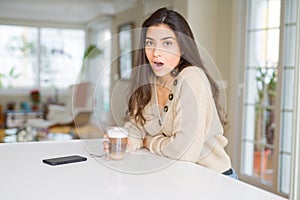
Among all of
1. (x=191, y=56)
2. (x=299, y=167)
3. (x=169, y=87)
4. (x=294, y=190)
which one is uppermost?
(x=191, y=56)

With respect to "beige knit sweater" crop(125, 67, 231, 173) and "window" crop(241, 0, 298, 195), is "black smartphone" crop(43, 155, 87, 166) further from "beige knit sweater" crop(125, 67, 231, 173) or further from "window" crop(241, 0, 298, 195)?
"window" crop(241, 0, 298, 195)

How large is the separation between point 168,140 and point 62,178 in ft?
1.37

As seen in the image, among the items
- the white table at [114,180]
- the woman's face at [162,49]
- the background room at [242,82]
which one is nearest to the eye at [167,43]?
the woman's face at [162,49]

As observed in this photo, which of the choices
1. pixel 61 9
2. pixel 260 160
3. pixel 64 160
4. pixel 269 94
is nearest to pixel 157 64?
pixel 64 160

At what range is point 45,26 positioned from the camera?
8273mm

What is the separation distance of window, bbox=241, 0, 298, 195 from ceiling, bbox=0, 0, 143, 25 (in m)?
2.66

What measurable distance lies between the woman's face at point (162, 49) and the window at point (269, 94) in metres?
2.05

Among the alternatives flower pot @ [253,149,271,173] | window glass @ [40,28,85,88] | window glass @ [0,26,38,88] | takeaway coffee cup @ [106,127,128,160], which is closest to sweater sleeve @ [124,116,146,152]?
takeaway coffee cup @ [106,127,128,160]

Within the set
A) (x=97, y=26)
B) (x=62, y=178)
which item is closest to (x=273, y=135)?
(x=62, y=178)

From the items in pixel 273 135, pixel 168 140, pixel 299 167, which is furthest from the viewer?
pixel 273 135

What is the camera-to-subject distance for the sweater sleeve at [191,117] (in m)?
1.26

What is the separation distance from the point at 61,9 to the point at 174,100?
668 centimetres

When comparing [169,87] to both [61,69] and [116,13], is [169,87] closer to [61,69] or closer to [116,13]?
[116,13]

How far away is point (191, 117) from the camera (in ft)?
4.15
